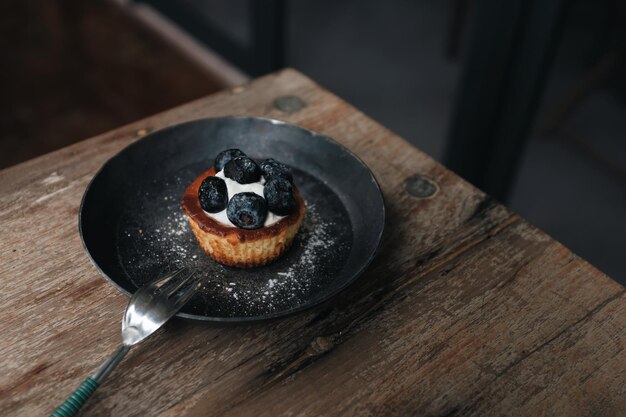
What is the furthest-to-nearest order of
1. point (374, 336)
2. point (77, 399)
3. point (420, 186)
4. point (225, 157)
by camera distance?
point (420, 186) → point (225, 157) → point (374, 336) → point (77, 399)

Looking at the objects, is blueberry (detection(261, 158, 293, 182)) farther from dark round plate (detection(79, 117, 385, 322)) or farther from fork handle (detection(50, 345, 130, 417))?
fork handle (detection(50, 345, 130, 417))

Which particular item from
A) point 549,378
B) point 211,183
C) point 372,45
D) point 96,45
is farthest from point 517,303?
point 96,45

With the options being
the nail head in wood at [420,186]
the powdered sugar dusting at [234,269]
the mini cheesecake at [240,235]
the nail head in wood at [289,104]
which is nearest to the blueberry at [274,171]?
the mini cheesecake at [240,235]

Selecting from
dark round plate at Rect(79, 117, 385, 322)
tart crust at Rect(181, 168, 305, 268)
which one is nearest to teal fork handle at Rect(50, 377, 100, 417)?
dark round plate at Rect(79, 117, 385, 322)

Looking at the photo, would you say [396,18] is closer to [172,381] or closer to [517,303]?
[517,303]

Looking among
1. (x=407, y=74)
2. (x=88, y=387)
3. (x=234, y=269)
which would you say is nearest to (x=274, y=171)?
(x=234, y=269)

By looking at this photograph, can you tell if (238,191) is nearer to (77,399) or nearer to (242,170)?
(242,170)

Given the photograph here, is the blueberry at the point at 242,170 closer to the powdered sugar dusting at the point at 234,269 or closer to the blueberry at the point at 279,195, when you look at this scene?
the blueberry at the point at 279,195
